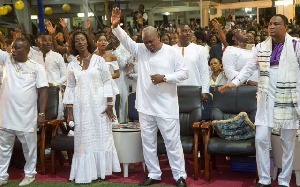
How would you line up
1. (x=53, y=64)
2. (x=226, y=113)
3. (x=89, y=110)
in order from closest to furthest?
(x=89, y=110) < (x=226, y=113) < (x=53, y=64)

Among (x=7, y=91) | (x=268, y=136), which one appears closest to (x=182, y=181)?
(x=268, y=136)

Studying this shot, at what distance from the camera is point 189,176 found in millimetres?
6703

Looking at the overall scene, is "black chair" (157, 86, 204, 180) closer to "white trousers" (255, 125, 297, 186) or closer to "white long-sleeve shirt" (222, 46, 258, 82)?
"white long-sleeve shirt" (222, 46, 258, 82)

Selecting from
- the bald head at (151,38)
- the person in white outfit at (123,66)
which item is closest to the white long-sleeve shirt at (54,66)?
the person in white outfit at (123,66)

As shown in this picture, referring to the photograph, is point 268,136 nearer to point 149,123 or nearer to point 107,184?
point 149,123

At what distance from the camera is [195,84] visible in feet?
23.9

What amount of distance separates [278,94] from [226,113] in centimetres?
136

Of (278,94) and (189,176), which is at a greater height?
(278,94)

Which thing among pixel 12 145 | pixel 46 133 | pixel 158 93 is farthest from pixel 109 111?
pixel 46 133

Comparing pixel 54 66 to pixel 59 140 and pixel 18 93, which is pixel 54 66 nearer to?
pixel 59 140

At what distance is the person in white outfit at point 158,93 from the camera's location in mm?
6082

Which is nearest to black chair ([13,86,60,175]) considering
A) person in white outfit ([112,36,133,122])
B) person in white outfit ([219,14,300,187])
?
person in white outfit ([112,36,133,122])

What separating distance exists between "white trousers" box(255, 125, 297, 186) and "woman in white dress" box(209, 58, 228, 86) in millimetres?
2415

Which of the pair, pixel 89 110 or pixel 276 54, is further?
pixel 89 110
